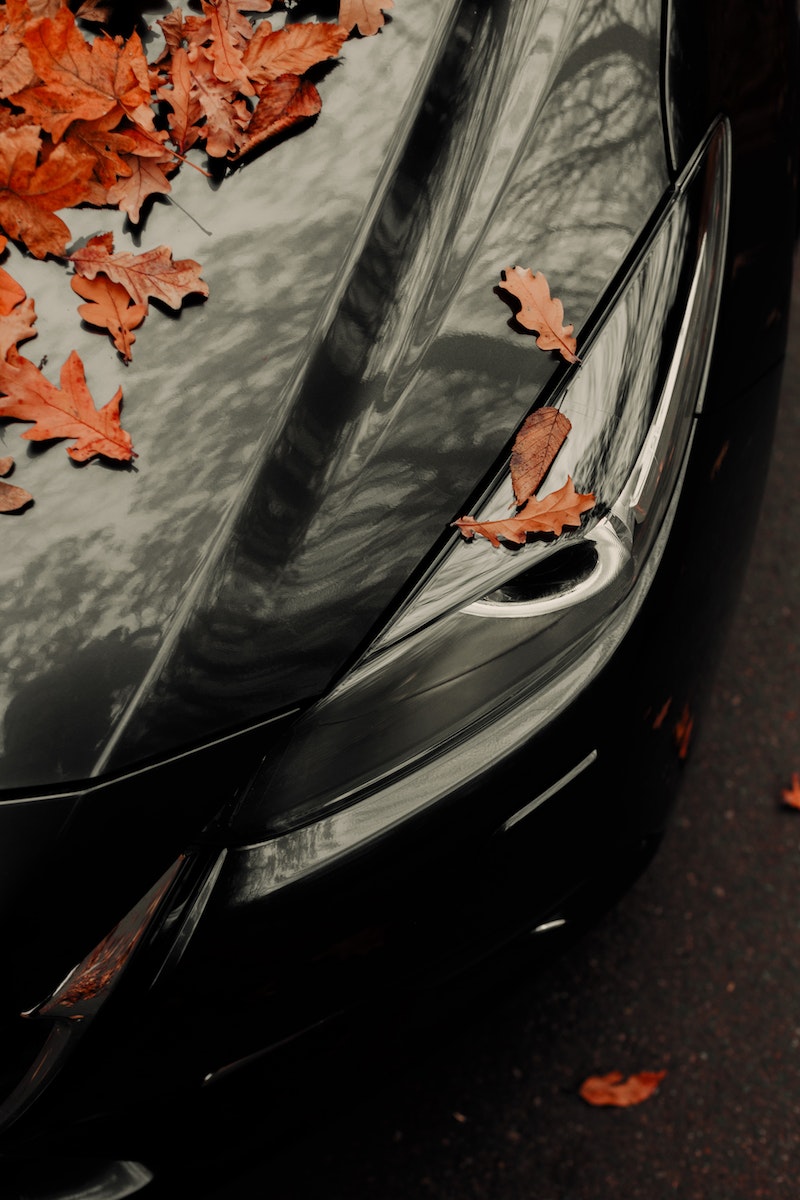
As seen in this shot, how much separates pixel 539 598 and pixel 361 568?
234mm

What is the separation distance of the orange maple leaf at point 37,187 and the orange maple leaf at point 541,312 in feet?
2.08

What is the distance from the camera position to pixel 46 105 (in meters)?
1.52

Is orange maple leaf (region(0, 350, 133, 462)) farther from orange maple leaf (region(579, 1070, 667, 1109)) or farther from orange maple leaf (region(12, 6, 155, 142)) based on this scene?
orange maple leaf (region(579, 1070, 667, 1109))

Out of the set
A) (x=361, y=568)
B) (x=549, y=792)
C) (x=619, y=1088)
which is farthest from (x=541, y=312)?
(x=619, y=1088)

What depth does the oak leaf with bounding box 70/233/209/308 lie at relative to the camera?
1382mm

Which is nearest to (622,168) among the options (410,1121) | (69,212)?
(69,212)

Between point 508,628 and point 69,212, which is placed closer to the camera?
point 508,628

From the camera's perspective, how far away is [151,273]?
1386mm

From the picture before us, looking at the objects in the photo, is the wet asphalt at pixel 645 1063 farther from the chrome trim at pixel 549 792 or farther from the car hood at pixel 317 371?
the car hood at pixel 317 371

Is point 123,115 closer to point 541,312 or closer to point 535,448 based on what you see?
point 541,312

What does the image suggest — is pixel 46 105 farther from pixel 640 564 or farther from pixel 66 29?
pixel 640 564

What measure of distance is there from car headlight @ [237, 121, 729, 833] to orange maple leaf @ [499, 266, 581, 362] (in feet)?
0.09

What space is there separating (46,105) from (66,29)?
116mm

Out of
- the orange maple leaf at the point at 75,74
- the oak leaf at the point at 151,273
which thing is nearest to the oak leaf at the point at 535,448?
the oak leaf at the point at 151,273
